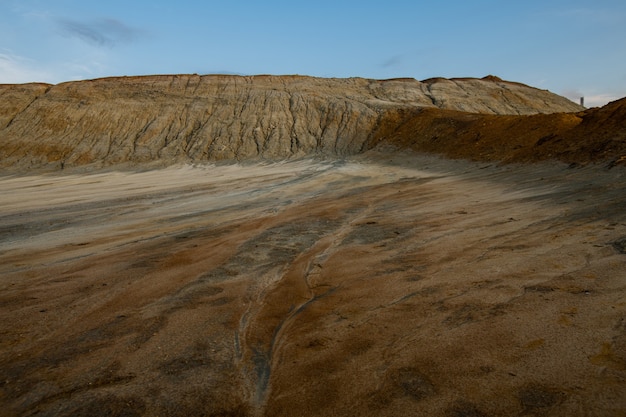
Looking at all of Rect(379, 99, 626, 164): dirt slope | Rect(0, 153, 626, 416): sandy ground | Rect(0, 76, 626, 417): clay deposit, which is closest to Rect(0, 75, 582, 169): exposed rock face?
Rect(379, 99, 626, 164): dirt slope

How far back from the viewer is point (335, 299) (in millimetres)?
4691

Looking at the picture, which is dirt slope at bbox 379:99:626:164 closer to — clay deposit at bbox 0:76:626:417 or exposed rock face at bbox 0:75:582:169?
clay deposit at bbox 0:76:626:417

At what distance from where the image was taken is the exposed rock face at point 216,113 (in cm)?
3067

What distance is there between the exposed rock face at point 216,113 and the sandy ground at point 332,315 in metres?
22.1

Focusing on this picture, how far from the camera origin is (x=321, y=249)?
6.88m

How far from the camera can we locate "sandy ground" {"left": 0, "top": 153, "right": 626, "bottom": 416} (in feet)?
9.83

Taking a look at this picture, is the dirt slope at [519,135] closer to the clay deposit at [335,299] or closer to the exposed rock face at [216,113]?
the clay deposit at [335,299]

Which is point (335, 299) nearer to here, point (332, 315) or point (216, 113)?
point (332, 315)

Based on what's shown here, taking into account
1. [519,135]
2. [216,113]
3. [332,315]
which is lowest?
[332,315]

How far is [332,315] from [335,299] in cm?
42

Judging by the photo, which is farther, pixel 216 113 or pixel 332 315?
pixel 216 113

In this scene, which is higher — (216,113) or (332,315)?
(216,113)

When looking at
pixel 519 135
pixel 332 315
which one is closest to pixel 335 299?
pixel 332 315

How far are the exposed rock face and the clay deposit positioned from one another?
56.5ft
